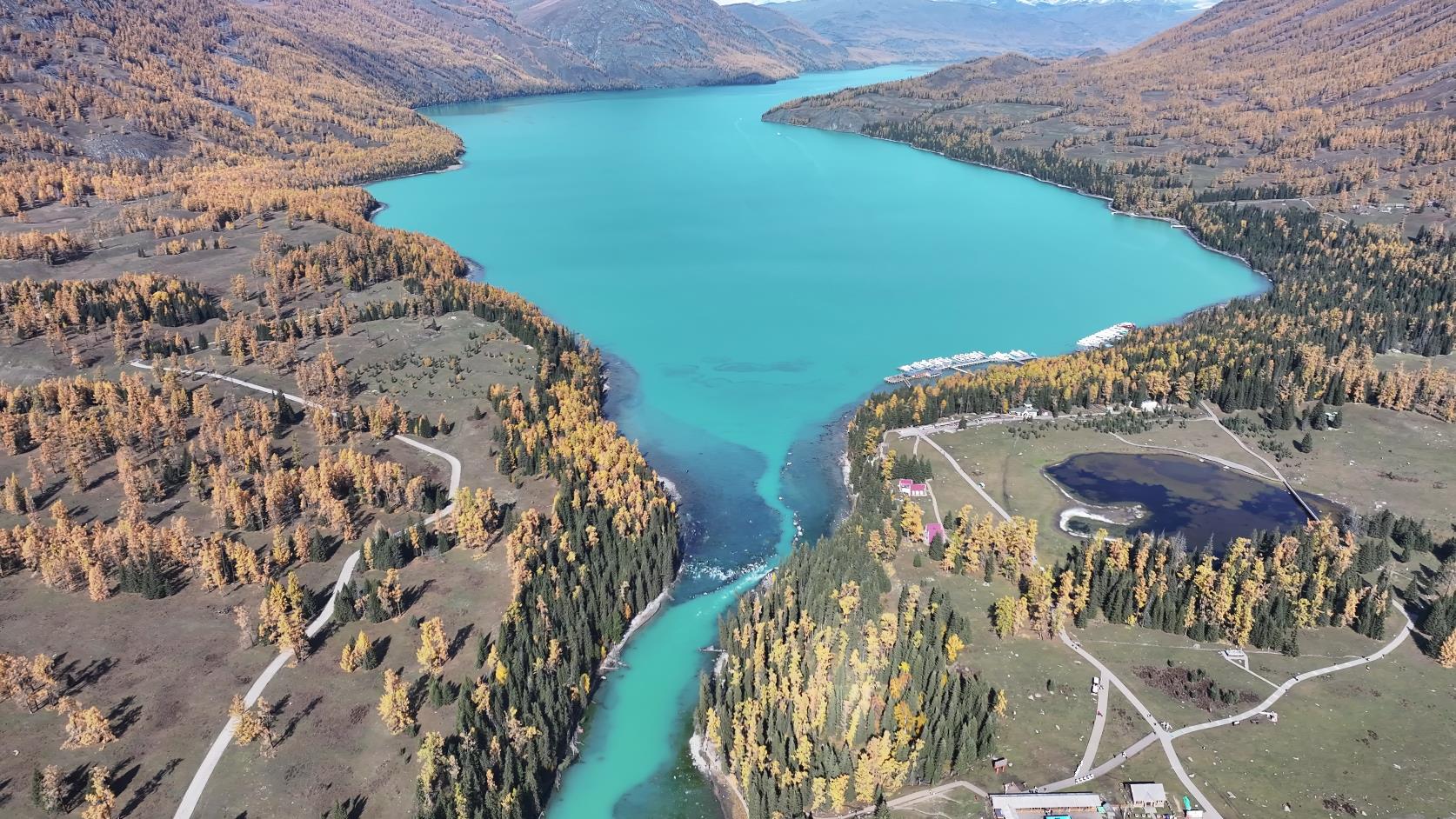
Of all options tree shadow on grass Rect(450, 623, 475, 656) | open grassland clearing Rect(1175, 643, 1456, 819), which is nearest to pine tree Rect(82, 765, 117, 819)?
tree shadow on grass Rect(450, 623, 475, 656)

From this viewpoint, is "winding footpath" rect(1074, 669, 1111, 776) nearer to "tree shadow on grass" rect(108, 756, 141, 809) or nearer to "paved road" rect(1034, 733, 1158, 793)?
"paved road" rect(1034, 733, 1158, 793)

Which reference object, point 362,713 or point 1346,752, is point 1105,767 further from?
point 362,713

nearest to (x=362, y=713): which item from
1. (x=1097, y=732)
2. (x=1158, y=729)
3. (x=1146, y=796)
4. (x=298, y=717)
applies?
(x=298, y=717)

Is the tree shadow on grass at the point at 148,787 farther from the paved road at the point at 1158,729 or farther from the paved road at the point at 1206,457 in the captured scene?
the paved road at the point at 1206,457

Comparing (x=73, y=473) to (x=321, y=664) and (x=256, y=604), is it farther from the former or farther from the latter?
(x=321, y=664)

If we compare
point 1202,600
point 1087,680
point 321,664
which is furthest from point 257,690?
point 1202,600

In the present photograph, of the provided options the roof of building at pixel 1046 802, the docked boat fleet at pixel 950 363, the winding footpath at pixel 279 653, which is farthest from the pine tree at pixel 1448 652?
the winding footpath at pixel 279 653
